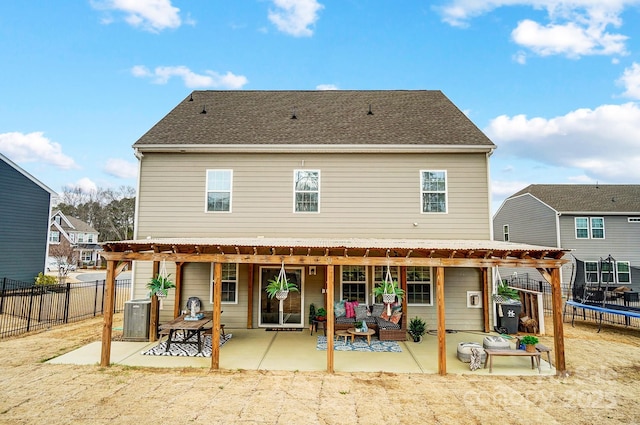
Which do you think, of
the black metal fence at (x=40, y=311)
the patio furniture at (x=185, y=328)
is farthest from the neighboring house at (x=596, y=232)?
the black metal fence at (x=40, y=311)

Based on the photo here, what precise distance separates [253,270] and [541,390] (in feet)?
25.7

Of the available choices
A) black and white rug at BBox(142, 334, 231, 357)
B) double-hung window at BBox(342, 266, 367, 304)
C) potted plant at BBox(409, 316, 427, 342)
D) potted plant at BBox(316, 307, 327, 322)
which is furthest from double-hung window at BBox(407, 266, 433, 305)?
black and white rug at BBox(142, 334, 231, 357)

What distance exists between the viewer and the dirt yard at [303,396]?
A: 16.4ft

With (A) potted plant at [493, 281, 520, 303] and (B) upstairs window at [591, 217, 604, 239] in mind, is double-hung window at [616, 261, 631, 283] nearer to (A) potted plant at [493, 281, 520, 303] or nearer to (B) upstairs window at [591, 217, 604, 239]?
(B) upstairs window at [591, 217, 604, 239]

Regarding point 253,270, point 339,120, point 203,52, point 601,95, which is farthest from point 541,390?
point 601,95

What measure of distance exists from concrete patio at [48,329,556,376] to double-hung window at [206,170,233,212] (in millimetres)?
4224

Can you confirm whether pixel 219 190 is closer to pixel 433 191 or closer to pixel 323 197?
pixel 323 197

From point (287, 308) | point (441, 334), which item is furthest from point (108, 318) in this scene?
point (441, 334)

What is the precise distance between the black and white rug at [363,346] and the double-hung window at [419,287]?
1.85 metres

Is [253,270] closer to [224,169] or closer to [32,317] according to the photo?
[224,169]

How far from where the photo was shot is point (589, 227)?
19.8m

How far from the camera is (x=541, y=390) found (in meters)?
6.19

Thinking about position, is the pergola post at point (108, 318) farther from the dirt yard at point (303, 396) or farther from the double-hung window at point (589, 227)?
the double-hung window at point (589, 227)

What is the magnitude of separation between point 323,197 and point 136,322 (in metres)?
6.59
